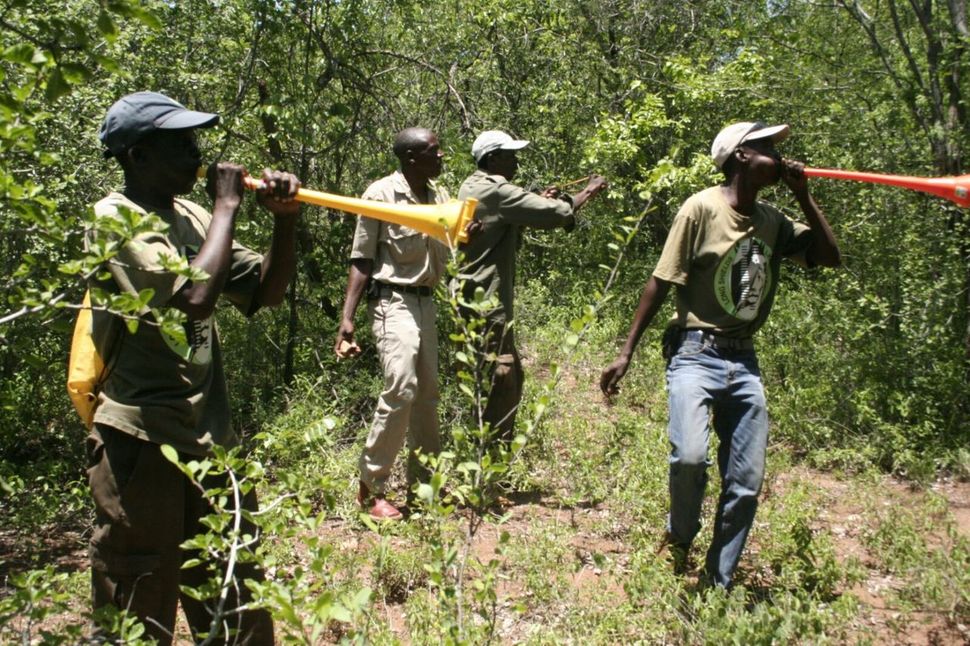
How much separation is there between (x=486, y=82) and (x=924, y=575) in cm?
631

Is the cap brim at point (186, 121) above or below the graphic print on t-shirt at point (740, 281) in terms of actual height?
above

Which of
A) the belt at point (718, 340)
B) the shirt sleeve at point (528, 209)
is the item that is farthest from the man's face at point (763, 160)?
the shirt sleeve at point (528, 209)

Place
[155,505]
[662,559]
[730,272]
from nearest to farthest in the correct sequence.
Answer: [155,505] < [730,272] < [662,559]

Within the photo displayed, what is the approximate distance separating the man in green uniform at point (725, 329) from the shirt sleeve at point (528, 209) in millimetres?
1278

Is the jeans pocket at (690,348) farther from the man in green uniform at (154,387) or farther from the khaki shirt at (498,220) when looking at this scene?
the man in green uniform at (154,387)

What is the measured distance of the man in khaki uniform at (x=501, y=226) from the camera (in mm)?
4973

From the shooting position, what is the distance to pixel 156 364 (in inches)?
100

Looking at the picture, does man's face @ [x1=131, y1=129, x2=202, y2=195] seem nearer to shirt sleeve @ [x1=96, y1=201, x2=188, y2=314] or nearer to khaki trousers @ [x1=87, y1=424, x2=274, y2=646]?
shirt sleeve @ [x1=96, y1=201, x2=188, y2=314]

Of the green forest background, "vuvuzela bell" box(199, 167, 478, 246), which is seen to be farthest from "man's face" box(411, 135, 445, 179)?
the green forest background

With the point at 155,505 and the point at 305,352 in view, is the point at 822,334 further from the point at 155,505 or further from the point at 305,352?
the point at 155,505

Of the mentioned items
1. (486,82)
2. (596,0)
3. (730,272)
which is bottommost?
(730,272)

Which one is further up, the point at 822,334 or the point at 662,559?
the point at 822,334

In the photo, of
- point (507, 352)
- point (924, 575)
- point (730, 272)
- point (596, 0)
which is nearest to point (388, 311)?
point (507, 352)

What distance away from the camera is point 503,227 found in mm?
5086
